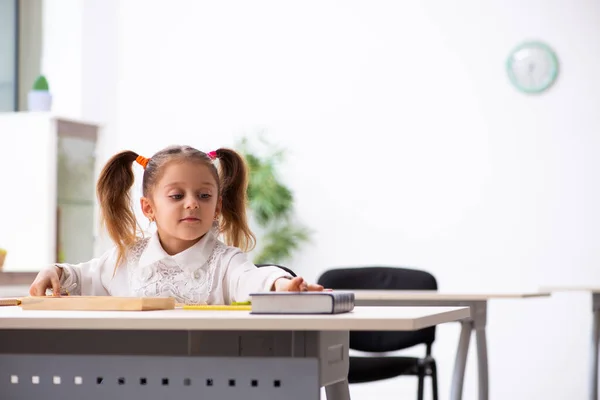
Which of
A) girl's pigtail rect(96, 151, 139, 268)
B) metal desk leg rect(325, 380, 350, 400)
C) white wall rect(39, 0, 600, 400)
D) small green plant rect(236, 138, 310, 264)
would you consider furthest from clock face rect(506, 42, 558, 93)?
metal desk leg rect(325, 380, 350, 400)

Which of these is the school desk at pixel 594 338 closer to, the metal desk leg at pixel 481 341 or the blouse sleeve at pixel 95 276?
the metal desk leg at pixel 481 341

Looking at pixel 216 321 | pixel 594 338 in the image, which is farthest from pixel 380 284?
pixel 216 321

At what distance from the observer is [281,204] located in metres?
6.23

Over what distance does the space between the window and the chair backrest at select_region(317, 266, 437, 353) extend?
3.25 metres

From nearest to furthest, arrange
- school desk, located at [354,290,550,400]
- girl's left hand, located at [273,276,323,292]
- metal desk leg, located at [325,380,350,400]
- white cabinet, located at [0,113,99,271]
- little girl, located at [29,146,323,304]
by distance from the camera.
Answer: girl's left hand, located at [273,276,323,292] → metal desk leg, located at [325,380,350,400] → little girl, located at [29,146,323,304] → school desk, located at [354,290,550,400] → white cabinet, located at [0,113,99,271]

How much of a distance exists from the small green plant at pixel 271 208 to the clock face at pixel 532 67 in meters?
1.54

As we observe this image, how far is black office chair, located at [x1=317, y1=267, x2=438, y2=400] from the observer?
3814 mm

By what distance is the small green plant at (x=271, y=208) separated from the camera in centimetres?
619

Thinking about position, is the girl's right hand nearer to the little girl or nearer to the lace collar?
the little girl

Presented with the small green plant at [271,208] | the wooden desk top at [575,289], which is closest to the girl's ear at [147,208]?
the wooden desk top at [575,289]

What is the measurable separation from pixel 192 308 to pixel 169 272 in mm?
337

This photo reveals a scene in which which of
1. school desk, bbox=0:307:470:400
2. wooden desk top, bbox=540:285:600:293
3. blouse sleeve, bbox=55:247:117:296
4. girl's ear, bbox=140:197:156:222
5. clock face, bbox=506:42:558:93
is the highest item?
clock face, bbox=506:42:558:93

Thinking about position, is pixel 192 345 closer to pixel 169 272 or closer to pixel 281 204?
pixel 169 272

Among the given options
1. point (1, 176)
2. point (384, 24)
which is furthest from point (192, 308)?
point (384, 24)
